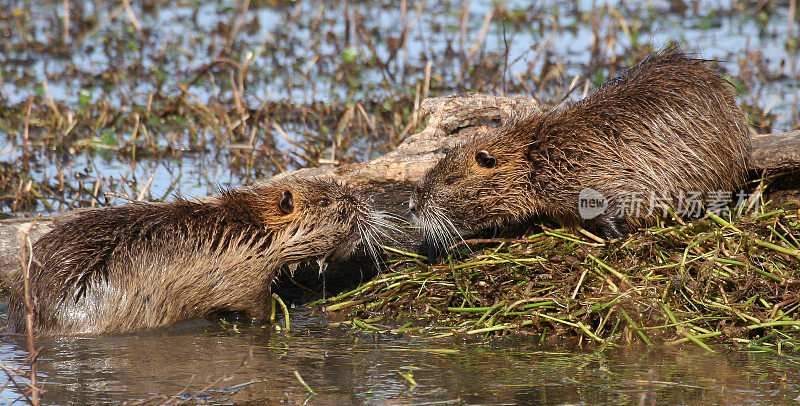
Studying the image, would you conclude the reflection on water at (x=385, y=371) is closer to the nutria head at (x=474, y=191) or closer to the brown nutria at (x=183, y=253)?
the brown nutria at (x=183, y=253)

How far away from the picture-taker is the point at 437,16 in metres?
10.7

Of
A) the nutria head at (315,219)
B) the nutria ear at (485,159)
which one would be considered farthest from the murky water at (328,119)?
the nutria ear at (485,159)

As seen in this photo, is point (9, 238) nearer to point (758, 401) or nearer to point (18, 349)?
point (18, 349)

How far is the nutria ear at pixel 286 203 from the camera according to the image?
454cm

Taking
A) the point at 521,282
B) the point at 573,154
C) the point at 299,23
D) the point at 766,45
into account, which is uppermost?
the point at 299,23

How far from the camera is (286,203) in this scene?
4.57 m

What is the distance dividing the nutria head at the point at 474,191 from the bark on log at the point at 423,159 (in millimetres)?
326

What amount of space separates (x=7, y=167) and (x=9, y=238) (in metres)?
1.71

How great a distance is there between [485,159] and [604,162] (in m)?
0.57

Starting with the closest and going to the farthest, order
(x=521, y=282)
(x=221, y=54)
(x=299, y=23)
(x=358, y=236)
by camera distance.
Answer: (x=521, y=282) < (x=358, y=236) < (x=221, y=54) < (x=299, y=23)

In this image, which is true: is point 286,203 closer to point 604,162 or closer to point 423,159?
point 423,159

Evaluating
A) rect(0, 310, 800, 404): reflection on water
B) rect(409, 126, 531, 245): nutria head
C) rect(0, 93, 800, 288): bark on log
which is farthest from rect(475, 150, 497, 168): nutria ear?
rect(0, 310, 800, 404): reflection on water

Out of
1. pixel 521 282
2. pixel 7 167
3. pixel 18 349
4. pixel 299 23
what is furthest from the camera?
pixel 299 23

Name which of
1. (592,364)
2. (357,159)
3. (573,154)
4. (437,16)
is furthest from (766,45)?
(592,364)
